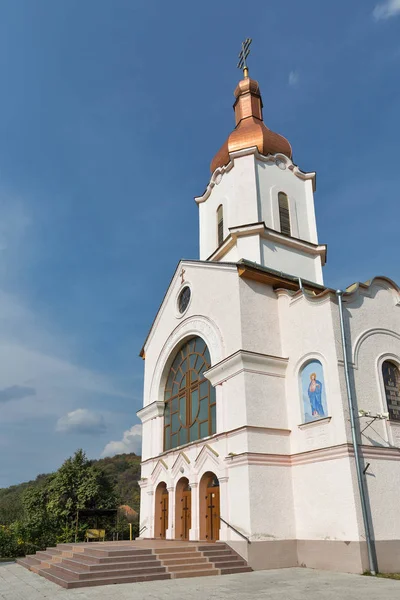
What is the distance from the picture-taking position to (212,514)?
47.0 feet

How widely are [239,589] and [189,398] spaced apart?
840 centimetres

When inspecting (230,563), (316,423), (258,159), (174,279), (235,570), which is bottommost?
(235,570)

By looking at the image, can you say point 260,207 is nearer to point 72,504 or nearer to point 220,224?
point 220,224

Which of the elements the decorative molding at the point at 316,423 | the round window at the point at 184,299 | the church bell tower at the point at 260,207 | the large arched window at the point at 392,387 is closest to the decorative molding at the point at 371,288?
the large arched window at the point at 392,387

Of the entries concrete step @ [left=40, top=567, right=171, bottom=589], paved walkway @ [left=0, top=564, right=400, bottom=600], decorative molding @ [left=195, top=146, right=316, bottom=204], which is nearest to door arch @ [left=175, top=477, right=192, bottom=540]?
paved walkway @ [left=0, top=564, right=400, bottom=600]

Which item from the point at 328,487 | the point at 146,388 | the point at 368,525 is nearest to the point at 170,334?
the point at 146,388

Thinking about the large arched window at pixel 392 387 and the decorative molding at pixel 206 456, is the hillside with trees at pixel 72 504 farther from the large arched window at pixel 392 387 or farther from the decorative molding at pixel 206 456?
the large arched window at pixel 392 387

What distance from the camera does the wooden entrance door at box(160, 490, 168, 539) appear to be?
56.5ft

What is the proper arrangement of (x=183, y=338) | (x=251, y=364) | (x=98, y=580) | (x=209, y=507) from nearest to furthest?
1. (x=98, y=580)
2. (x=251, y=364)
3. (x=209, y=507)
4. (x=183, y=338)

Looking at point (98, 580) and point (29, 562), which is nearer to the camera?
point (98, 580)

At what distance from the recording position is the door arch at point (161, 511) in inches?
681

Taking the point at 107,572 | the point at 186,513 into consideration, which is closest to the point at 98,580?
the point at 107,572

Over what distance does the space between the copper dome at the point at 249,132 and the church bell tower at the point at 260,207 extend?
1.7 inches

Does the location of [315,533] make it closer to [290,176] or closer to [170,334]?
[170,334]
